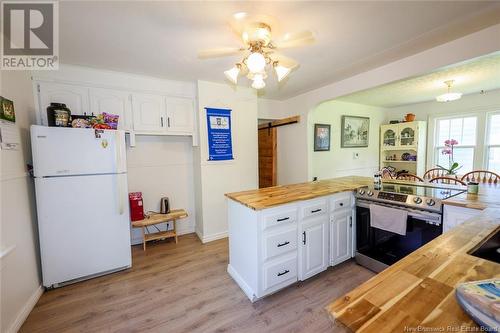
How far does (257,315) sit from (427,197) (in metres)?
1.85

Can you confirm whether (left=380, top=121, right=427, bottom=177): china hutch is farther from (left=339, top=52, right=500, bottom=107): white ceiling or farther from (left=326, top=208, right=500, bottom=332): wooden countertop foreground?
(left=326, top=208, right=500, bottom=332): wooden countertop foreground

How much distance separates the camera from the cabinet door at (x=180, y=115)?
9.94ft

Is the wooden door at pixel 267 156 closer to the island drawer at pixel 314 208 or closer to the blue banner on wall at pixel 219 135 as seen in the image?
the blue banner on wall at pixel 219 135

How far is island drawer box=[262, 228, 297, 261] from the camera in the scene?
6.02 feet

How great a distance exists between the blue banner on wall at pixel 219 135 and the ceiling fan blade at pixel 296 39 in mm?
1730

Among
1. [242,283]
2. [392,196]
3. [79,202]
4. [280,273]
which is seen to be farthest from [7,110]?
[392,196]

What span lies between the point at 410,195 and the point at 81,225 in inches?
131

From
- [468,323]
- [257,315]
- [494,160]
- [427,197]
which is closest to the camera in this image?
[468,323]

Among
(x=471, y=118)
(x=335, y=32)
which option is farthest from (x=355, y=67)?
(x=471, y=118)

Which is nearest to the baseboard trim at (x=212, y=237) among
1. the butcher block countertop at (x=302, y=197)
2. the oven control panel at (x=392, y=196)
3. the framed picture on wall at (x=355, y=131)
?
the butcher block countertop at (x=302, y=197)

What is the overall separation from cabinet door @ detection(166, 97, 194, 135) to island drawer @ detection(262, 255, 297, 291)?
2.19 meters

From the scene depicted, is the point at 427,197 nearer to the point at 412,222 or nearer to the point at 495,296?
the point at 412,222

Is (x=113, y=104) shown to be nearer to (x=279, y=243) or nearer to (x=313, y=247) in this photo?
(x=279, y=243)

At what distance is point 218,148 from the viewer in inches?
126
